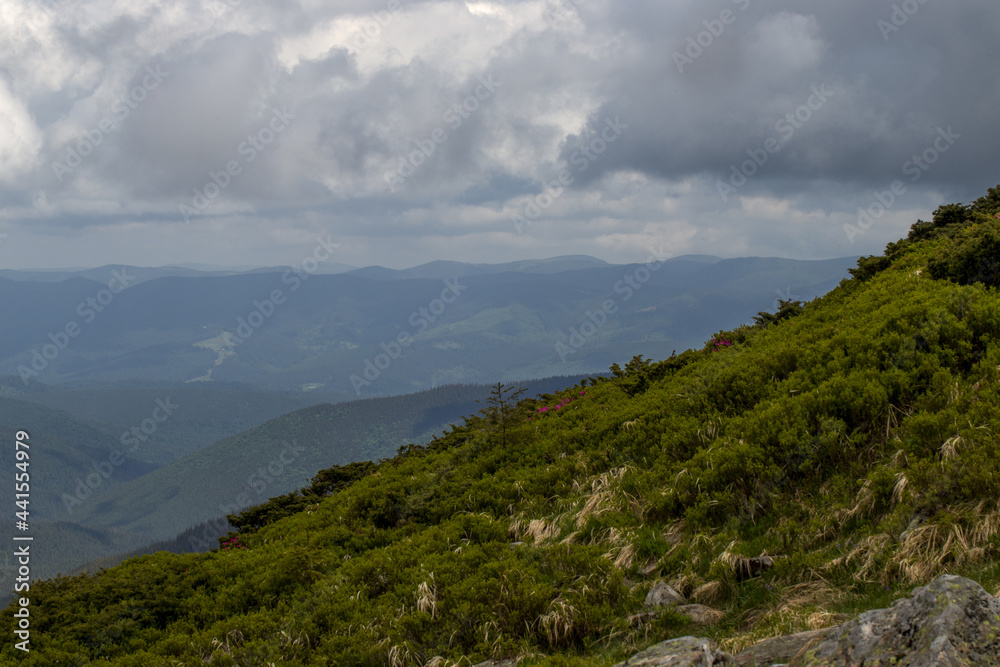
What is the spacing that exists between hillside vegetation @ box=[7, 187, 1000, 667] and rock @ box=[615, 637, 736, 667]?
1.58 ft

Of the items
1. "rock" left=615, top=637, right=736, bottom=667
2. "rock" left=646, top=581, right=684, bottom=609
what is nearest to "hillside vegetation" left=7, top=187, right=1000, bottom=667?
"rock" left=646, top=581, right=684, bottom=609

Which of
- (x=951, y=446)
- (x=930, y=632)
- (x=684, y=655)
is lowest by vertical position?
(x=684, y=655)

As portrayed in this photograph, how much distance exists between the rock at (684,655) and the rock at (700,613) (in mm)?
1427

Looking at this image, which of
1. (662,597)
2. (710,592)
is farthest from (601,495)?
(710,592)

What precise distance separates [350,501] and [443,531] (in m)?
4.79

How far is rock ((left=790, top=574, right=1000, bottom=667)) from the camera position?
14.7ft

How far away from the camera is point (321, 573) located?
12.0m

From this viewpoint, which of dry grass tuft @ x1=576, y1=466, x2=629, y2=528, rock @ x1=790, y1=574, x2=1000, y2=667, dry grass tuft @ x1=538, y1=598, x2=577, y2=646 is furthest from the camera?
dry grass tuft @ x1=576, y1=466, x2=629, y2=528

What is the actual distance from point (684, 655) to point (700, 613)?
86.6 inches

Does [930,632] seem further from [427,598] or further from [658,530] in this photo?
[427,598]

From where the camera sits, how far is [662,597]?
8.38 meters

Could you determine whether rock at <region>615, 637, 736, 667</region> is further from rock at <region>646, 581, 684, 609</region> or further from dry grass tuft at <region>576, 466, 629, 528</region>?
dry grass tuft at <region>576, 466, 629, 528</region>

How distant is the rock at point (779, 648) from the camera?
19.3ft

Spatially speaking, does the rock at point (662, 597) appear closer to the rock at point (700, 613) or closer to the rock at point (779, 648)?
the rock at point (700, 613)
